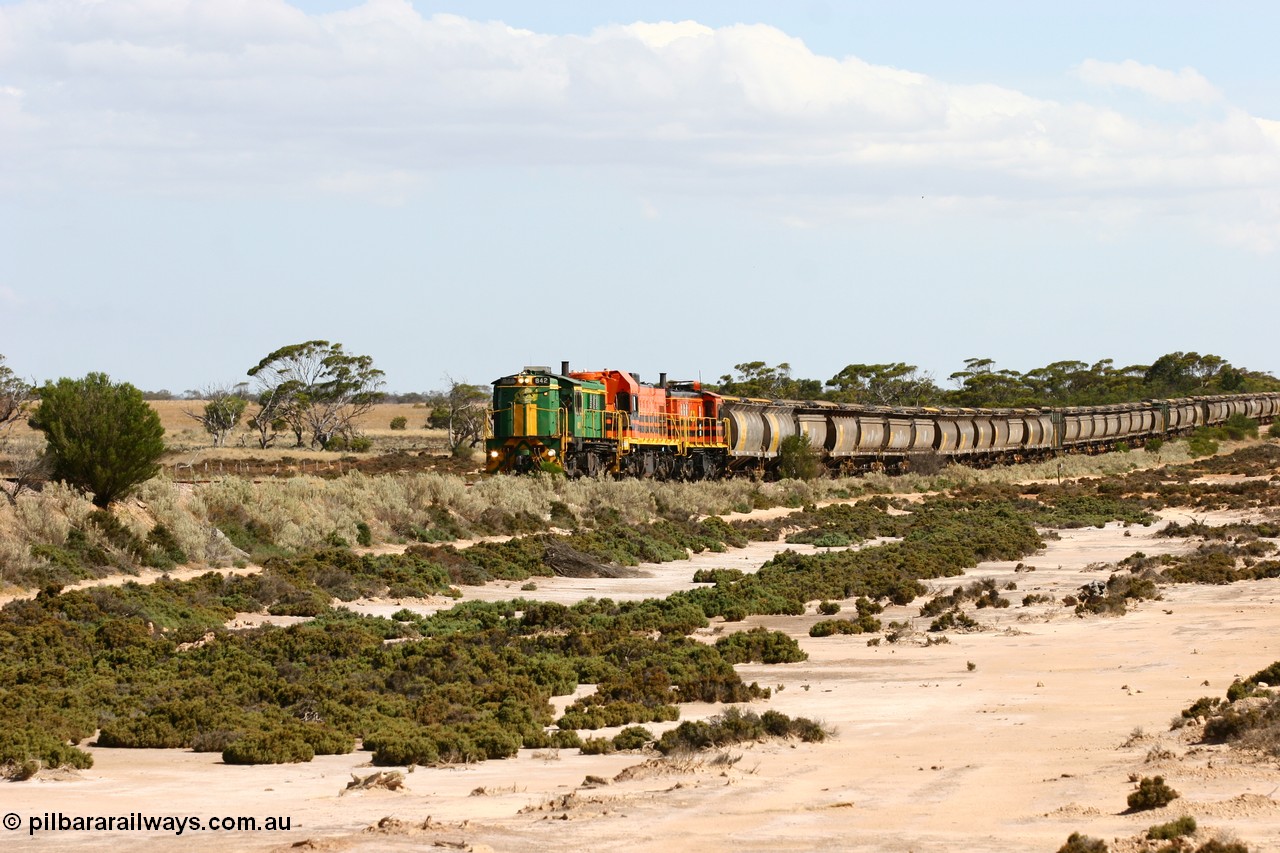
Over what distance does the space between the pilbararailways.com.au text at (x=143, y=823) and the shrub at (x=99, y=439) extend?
61.7 feet

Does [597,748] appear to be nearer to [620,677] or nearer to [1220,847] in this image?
[620,677]

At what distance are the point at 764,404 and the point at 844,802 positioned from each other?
46988mm

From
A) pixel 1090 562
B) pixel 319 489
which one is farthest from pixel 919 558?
pixel 319 489

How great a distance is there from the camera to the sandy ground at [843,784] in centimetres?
898

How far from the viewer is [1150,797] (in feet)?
30.6

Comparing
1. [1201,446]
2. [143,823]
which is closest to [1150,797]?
[143,823]

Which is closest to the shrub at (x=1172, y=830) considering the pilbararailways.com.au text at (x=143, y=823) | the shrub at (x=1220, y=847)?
the shrub at (x=1220, y=847)

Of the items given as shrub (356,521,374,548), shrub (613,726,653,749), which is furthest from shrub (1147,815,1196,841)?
shrub (356,521,374,548)

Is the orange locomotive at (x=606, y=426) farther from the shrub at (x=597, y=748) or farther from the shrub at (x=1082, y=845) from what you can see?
the shrub at (x=1082, y=845)

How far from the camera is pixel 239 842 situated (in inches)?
Answer: 349

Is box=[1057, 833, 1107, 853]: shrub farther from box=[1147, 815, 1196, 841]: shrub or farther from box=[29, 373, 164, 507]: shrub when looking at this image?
box=[29, 373, 164, 507]: shrub

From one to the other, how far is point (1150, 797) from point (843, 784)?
2.26m

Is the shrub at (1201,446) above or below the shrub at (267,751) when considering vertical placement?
above

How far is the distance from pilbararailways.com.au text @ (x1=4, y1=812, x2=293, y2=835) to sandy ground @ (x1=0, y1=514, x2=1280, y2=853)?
0.33 feet
